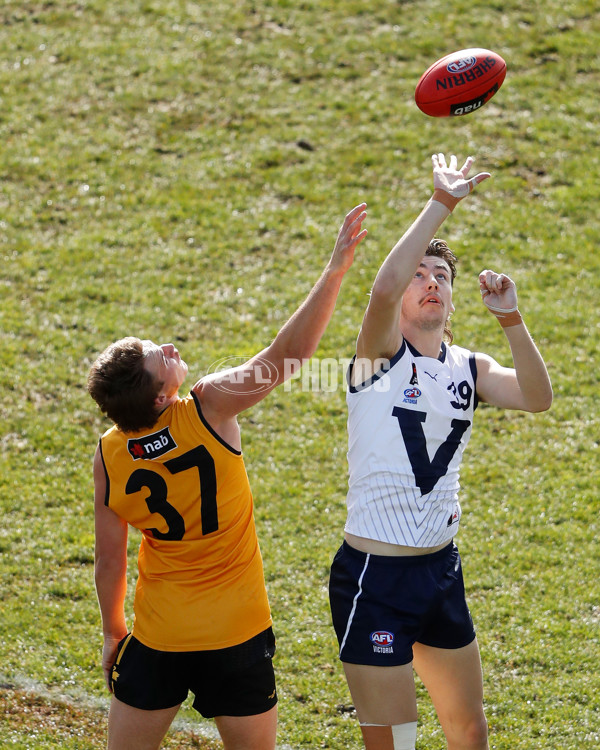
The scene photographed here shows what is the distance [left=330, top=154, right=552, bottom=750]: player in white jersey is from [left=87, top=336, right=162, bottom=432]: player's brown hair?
0.83m

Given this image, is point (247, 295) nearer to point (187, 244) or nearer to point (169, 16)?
point (187, 244)

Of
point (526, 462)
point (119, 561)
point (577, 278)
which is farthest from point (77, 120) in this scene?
point (119, 561)

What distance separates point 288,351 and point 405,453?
64 cm

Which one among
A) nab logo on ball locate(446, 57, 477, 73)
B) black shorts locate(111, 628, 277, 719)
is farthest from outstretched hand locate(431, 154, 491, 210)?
black shorts locate(111, 628, 277, 719)

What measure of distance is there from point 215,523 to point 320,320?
0.87m

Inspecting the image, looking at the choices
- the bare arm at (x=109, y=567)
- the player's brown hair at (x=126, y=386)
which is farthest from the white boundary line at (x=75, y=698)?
the player's brown hair at (x=126, y=386)

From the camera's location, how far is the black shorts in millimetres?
3471

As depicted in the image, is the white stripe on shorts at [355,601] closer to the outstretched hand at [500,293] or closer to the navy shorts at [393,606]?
the navy shorts at [393,606]

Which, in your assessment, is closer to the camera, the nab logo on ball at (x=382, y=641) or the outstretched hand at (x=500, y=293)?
the nab logo on ball at (x=382, y=641)

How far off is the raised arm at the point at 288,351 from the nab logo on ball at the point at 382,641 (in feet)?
3.21

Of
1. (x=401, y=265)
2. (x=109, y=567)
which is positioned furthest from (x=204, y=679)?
(x=401, y=265)

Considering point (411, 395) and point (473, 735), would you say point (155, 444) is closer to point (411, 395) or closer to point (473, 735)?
point (411, 395)

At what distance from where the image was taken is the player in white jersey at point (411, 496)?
3.44 m

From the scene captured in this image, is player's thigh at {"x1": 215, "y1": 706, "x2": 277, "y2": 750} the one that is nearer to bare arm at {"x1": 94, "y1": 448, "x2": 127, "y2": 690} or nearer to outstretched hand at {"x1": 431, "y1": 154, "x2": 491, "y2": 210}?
bare arm at {"x1": 94, "y1": 448, "x2": 127, "y2": 690}
